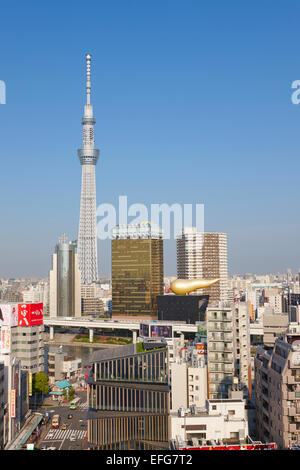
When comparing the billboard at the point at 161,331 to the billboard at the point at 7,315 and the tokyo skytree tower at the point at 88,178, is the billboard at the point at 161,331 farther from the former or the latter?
the tokyo skytree tower at the point at 88,178

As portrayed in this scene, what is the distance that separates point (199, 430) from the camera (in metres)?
10.3

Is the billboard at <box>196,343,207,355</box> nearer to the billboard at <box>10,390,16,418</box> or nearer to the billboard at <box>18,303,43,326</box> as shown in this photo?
the billboard at <box>10,390,16,418</box>

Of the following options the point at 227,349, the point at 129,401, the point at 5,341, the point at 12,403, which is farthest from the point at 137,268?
the point at 129,401

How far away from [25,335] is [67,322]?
2606 cm

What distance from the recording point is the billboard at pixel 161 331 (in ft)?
113

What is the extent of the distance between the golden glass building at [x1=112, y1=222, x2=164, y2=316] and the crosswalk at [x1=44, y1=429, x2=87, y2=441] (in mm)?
28540

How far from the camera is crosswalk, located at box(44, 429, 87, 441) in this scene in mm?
14883

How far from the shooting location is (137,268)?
44.6 m

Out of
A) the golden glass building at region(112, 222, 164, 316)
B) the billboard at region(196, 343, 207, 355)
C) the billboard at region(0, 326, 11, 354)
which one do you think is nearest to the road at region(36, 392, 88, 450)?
the billboard at region(0, 326, 11, 354)

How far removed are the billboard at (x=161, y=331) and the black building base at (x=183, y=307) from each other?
16.3 feet

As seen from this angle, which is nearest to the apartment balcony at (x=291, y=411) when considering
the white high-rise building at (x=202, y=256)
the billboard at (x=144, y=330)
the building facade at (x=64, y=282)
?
the billboard at (x=144, y=330)

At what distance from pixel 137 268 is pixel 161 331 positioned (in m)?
10.4
